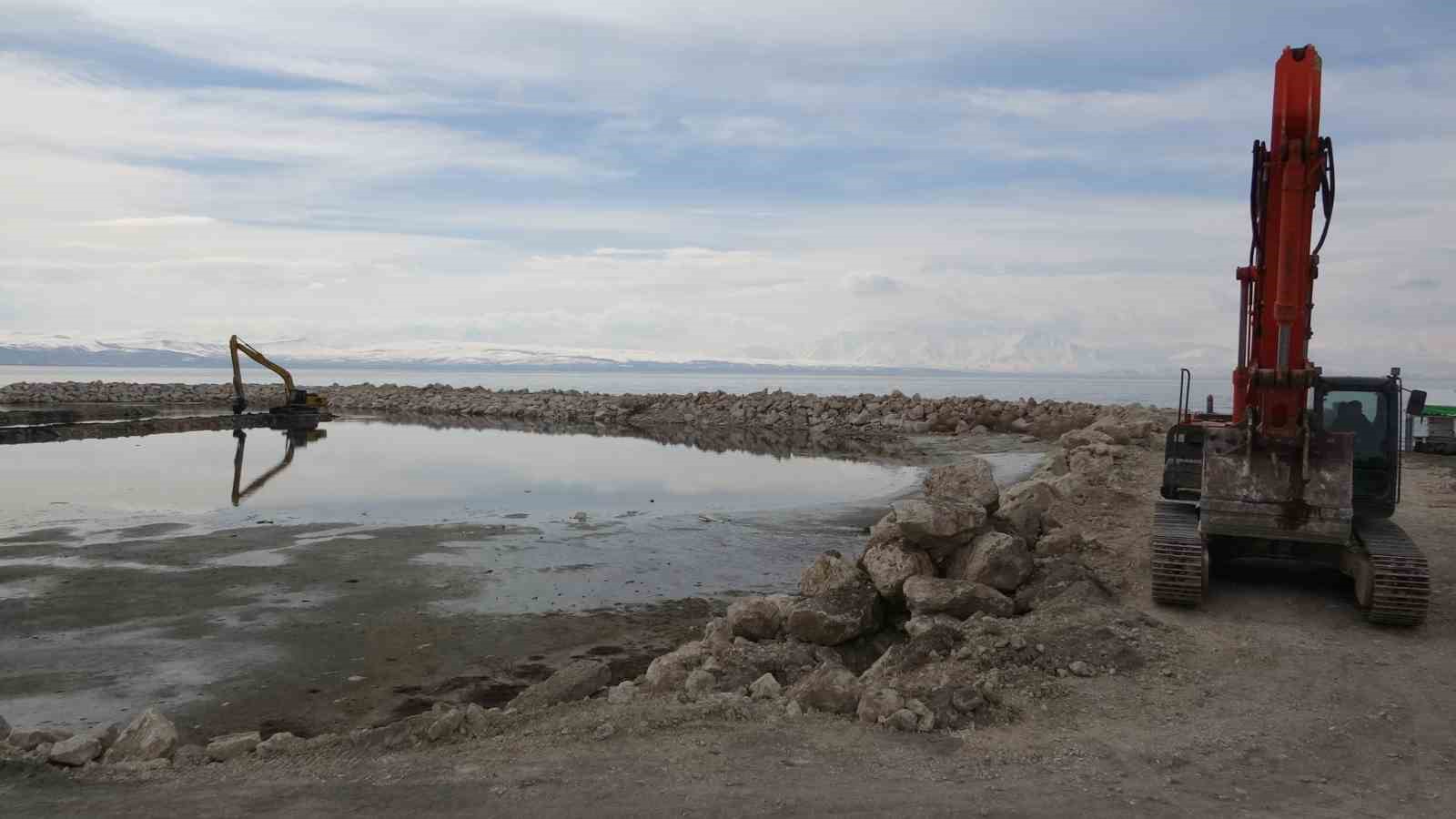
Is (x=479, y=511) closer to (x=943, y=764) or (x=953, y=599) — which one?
(x=953, y=599)

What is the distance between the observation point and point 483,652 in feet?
28.2

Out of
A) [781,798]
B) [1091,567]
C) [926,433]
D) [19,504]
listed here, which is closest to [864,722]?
[781,798]

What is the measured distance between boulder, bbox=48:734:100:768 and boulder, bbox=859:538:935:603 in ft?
19.3

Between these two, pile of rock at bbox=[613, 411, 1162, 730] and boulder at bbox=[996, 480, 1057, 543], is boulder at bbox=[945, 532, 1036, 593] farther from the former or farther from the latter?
boulder at bbox=[996, 480, 1057, 543]

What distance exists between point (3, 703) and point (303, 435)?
91.9ft

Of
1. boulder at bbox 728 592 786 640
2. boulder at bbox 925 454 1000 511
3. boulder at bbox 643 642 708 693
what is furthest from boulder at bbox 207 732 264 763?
boulder at bbox 925 454 1000 511

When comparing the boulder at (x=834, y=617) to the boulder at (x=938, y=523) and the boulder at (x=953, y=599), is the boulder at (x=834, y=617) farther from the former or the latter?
the boulder at (x=938, y=523)

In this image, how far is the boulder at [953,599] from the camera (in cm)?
830

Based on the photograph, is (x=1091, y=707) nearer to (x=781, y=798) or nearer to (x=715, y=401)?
(x=781, y=798)

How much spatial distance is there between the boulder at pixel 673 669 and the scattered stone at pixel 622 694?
12cm

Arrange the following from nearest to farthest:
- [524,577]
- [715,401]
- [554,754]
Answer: [554,754] → [524,577] → [715,401]

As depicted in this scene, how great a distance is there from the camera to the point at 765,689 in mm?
6613

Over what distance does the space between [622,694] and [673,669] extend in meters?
0.48

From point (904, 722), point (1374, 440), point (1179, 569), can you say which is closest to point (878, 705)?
point (904, 722)
